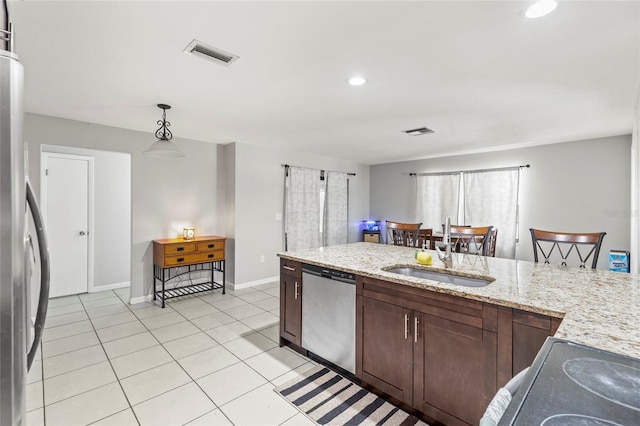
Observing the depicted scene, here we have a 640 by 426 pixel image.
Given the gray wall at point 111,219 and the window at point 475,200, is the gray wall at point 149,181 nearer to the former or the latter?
the gray wall at point 111,219

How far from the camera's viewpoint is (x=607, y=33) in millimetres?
1822

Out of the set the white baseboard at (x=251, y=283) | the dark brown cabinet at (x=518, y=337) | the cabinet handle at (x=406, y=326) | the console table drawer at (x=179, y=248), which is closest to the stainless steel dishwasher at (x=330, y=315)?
the cabinet handle at (x=406, y=326)

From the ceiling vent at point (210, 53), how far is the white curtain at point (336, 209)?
13.9 feet

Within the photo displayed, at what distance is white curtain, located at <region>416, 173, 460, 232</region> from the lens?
6035 millimetres

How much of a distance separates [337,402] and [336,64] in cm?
243

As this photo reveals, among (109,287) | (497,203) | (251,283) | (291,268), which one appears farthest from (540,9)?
(109,287)

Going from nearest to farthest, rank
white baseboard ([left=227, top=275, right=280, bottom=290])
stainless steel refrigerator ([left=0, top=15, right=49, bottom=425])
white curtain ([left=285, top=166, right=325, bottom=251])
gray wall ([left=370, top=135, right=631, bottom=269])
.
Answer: stainless steel refrigerator ([left=0, top=15, right=49, bottom=425]), gray wall ([left=370, top=135, right=631, bottom=269]), white baseboard ([left=227, top=275, right=280, bottom=290]), white curtain ([left=285, top=166, right=325, bottom=251])

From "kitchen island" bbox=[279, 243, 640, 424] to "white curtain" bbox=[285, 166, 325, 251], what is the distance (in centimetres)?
330

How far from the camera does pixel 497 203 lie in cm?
545

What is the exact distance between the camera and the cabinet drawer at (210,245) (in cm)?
445

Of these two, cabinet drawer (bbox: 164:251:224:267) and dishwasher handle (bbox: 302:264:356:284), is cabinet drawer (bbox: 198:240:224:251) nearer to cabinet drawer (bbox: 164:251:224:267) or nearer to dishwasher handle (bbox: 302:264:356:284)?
cabinet drawer (bbox: 164:251:224:267)

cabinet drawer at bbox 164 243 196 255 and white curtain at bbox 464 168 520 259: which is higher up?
white curtain at bbox 464 168 520 259

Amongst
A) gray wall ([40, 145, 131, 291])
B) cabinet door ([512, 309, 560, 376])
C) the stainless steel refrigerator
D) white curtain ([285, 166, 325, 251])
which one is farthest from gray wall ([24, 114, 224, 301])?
cabinet door ([512, 309, 560, 376])

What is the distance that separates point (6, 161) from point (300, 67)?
190 centimetres
